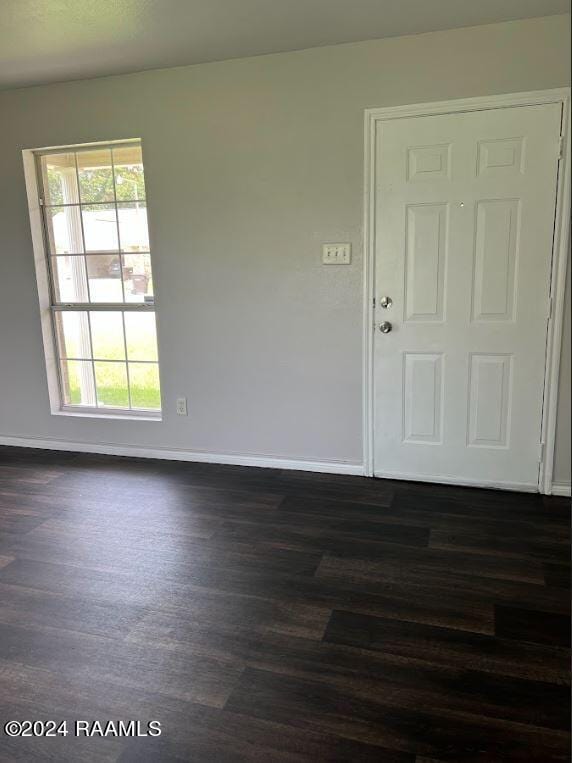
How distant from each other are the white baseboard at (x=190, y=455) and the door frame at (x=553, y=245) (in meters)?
0.31

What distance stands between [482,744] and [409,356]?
6.51 feet

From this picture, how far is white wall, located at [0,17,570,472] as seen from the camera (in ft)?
9.44

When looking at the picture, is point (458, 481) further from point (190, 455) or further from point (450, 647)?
point (190, 455)

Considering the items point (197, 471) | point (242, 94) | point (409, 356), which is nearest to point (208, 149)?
point (242, 94)

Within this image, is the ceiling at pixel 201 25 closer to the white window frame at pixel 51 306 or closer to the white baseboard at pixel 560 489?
the white window frame at pixel 51 306

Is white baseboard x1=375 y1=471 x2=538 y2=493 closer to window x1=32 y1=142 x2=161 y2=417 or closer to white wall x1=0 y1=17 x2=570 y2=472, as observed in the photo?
white wall x1=0 y1=17 x2=570 y2=472

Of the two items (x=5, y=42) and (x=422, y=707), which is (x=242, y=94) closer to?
(x=5, y=42)

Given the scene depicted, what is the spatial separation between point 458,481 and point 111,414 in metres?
2.33

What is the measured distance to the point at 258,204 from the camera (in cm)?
321

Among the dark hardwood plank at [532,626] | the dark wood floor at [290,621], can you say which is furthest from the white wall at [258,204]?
the dark hardwood plank at [532,626]

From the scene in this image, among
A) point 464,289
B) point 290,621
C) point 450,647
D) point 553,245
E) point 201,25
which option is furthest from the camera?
point 464,289

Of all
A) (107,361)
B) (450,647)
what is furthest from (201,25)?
(450,647)

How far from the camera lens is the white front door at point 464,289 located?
9.16ft

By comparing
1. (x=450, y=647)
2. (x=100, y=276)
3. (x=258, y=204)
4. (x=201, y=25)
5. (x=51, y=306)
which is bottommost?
(x=450, y=647)
